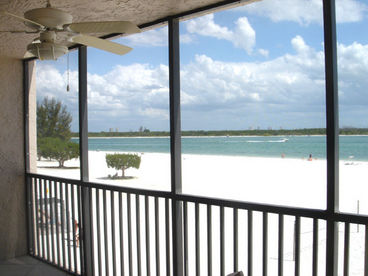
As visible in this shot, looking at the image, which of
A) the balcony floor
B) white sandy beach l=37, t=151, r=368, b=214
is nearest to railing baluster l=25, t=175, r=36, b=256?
the balcony floor

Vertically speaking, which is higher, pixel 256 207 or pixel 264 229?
pixel 256 207

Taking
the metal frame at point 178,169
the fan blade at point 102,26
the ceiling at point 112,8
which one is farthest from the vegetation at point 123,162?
the fan blade at point 102,26

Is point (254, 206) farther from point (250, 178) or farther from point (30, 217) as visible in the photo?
point (250, 178)

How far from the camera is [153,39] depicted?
3603 cm

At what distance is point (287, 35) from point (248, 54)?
4415 mm

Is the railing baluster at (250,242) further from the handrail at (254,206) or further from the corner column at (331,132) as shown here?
the corner column at (331,132)

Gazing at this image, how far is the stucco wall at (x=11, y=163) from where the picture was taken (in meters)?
3.74

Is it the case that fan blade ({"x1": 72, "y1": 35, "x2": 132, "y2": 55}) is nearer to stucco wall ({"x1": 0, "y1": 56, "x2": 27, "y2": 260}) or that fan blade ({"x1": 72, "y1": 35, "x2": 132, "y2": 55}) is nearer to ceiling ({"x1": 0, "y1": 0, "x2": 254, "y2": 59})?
ceiling ({"x1": 0, "y1": 0, "x2": 254, "y2": 59})

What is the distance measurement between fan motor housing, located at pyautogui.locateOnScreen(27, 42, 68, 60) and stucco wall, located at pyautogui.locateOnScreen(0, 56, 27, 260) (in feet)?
7.39

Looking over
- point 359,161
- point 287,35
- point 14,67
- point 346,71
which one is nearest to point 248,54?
point 287,35

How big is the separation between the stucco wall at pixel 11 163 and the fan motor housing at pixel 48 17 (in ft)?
8.00

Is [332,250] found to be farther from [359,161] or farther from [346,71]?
[346,71]

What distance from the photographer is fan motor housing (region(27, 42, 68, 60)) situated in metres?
1.80

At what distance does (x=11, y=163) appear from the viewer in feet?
12.5
